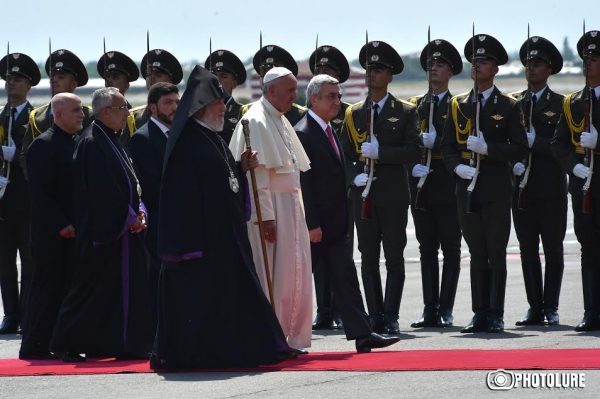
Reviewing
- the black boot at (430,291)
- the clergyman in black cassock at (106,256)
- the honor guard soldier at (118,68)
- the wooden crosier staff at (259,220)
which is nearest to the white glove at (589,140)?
the black boot at (430,291)

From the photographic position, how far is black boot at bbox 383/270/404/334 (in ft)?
43.6

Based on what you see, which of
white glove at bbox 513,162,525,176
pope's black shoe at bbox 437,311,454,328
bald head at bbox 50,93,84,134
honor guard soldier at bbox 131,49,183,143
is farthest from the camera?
honor guard soldier at bbox 131,49,183,143

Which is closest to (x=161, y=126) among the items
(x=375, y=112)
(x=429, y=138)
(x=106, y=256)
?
(x=106, y=256)

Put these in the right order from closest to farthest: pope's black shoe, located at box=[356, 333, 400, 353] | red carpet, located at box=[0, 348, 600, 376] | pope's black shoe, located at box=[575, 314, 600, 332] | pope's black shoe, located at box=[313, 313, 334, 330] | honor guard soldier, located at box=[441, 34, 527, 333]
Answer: red carpet, located at box=[0, 348, 600, 376], pope's black shoe, located at box=[356, 333, 400, 353], pope's black shoe, located at box=[575, 314, 600, 332], honor guard soldier, located at box=[441, 34, 527, 333], pope's black shoe, located at box=[313, 313, 334, 330]

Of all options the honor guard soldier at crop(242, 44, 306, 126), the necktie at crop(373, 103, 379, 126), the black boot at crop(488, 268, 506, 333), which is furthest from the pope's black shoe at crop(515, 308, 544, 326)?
the honor guard soldier at crop(242, 44, 306, 126)

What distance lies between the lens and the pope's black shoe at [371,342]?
37.4 ft

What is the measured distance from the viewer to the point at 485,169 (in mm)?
13156

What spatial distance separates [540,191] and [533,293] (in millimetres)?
874

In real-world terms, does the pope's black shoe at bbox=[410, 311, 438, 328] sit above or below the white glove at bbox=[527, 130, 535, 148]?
below

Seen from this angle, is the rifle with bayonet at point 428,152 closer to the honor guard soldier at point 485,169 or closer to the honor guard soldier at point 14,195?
the honor guard soldier at point 485,169

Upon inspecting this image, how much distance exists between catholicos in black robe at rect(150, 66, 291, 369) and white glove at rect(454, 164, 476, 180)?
287cm

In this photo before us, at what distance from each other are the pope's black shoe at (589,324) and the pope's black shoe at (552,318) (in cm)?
59

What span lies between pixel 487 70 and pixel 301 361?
3.59 m

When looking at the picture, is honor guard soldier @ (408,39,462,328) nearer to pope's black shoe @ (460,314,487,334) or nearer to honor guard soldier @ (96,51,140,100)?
pope's black shoe @ (460,314,487,334)
